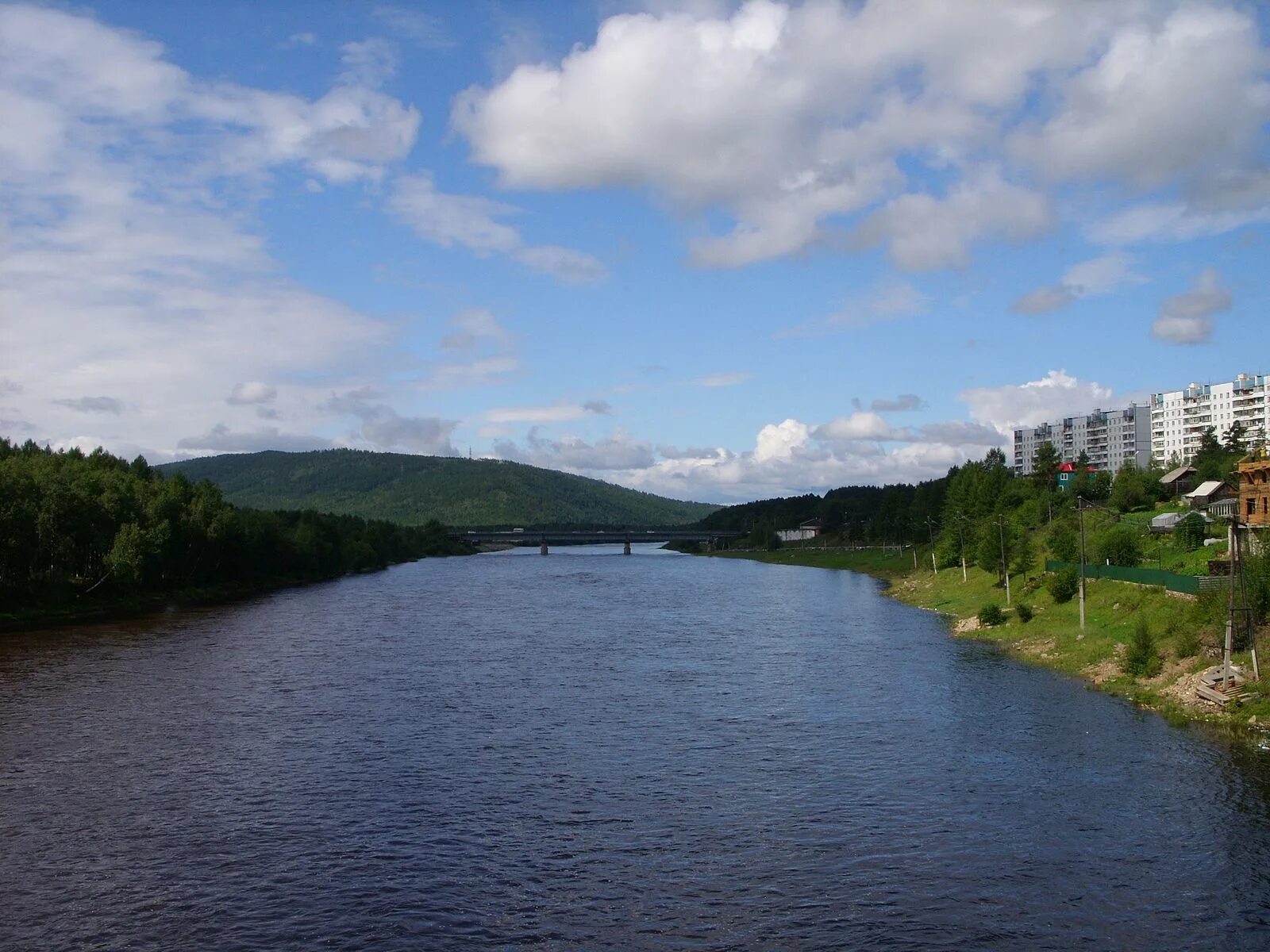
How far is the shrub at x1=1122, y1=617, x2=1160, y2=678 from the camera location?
48.8 m

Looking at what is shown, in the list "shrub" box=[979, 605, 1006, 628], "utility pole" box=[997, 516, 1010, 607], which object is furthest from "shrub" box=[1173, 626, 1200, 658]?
"utility pole" box=[997, 516, 1010, 607]

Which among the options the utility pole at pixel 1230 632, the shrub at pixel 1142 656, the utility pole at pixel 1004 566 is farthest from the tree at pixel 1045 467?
the utility pole at pixel 1230 632

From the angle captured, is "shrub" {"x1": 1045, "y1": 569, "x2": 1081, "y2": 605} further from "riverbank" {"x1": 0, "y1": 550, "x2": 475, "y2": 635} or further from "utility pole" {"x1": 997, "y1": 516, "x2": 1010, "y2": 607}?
"riverbank" {"x1": 0, "y1": 550, "x2": 475, "y2": 635}

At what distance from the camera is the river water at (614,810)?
76.5 feet

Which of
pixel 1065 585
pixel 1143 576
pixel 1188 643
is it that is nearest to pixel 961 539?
pixel 1065 585

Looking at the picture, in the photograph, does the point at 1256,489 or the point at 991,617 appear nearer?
the point at 1256,489

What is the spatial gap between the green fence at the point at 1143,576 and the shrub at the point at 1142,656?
5017 millimetres

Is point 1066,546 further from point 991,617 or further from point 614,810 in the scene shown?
point 614,810

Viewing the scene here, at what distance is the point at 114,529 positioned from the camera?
10388cm

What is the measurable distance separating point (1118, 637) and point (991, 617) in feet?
56.0

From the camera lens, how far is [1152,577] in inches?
2430

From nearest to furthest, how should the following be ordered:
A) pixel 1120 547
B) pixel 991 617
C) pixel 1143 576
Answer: pixel 1143 576 → pixel 1120 547 → pixel 991 617

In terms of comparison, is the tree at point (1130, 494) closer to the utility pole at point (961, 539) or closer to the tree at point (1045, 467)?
the utility pole at point (961, 539)

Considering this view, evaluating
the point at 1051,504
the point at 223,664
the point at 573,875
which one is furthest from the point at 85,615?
the point at 1051,504
